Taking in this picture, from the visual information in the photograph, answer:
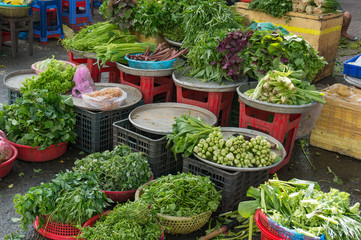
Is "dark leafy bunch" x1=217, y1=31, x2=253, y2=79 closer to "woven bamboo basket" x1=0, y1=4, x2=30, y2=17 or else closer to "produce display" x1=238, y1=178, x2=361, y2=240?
"produce display" x1=238, y1=178, x2=361, y2=240

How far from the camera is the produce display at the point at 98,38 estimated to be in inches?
238

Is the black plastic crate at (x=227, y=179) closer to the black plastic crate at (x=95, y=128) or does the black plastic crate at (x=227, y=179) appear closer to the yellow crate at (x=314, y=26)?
the black plastic crate at (x=95, y=128)

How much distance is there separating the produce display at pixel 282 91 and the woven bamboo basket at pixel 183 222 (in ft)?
4.96

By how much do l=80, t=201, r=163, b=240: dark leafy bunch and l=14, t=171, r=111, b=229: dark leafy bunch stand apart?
22cm

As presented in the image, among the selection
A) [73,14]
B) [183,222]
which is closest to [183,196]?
[183,222]

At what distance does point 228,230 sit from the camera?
3.75m

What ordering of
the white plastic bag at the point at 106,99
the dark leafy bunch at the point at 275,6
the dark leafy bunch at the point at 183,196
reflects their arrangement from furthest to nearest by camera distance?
the dark leafy bunch at the point at 275,6, the white plastic bag at the point at 106,99, the dark leafy bunch at the point at 183,196

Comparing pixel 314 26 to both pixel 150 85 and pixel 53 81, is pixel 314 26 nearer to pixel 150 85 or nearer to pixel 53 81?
pixel 150 85

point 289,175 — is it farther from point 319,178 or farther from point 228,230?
point 228,230

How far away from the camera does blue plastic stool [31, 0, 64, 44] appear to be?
9594 millimetres

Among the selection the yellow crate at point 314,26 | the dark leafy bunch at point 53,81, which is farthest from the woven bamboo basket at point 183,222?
the yellow crate at point 314,26

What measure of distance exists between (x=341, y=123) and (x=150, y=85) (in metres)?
2.38

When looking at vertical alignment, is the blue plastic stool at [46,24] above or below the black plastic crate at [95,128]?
above

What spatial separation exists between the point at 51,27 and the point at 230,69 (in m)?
6.46
